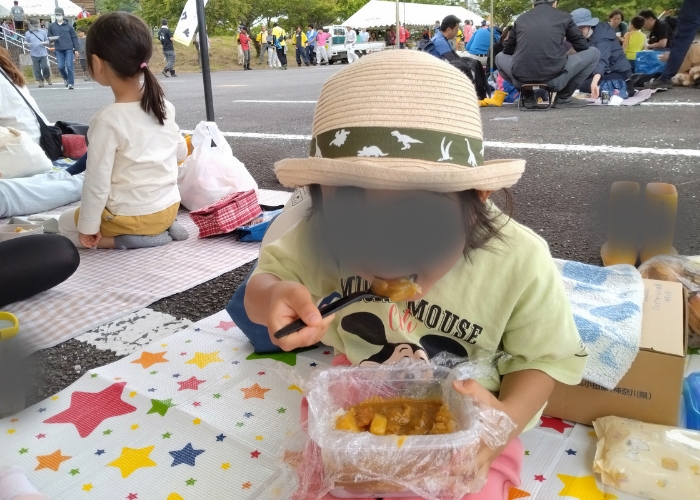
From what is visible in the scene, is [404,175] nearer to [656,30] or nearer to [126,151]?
[126,151]

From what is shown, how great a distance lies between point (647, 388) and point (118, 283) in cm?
190

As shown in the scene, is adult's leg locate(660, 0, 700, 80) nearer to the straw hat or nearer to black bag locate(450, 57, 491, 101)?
the straw hat

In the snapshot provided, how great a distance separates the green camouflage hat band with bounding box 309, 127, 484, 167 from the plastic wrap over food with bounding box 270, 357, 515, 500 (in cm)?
41

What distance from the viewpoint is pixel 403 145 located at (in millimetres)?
873

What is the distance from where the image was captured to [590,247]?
233 centimetres

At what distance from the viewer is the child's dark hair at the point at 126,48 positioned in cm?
240

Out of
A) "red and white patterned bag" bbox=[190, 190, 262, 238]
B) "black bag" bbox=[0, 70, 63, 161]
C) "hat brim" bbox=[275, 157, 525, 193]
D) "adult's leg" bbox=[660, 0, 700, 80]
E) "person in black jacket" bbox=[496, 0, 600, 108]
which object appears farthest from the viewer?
"person in black jacket" bbox=[496, 0, 600, 108]

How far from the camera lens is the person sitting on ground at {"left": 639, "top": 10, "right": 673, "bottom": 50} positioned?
27.2 feet


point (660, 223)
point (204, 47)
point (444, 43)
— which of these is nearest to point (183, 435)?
point (660, 223)

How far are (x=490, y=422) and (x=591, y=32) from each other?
279 inches

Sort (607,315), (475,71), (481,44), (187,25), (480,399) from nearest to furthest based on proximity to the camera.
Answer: (480,399) < (607,315) < (187,25) < (475,71) < (481,44)

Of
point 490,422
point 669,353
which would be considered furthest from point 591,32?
point 490,422

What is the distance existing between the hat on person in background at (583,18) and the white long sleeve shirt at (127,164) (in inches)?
231

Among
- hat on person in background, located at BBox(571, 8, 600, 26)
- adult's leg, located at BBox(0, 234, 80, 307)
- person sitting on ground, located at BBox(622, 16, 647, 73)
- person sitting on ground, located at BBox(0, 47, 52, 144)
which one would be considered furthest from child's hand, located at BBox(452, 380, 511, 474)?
person sitting on ground, located at BBox(622, 16, 647, 73)
